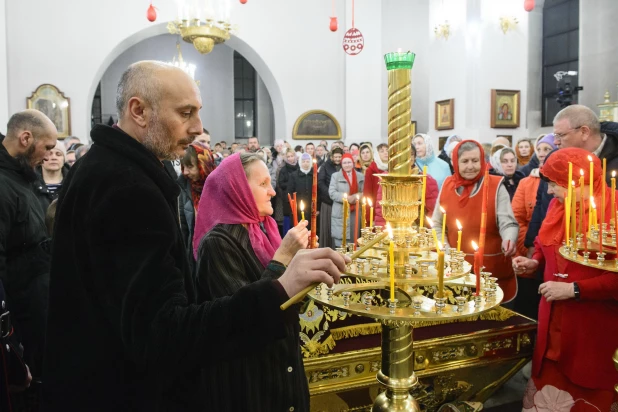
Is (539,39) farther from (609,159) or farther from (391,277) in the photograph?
(391,277)

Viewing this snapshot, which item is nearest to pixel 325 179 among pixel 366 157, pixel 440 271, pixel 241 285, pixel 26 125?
pixel 366 157

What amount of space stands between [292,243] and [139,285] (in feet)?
2.22

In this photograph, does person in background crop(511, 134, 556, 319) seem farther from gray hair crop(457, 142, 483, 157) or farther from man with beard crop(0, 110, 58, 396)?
man with beard crop(0, 110, 58, 396)

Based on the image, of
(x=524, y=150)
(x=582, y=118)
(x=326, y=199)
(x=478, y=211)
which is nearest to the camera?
(x=582, y=118)

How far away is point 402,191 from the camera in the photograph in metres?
1.59

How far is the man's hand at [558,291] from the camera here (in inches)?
97.7

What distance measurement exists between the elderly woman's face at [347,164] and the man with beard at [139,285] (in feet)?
18.4

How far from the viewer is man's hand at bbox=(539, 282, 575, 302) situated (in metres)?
2.48

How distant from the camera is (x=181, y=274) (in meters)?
1.21

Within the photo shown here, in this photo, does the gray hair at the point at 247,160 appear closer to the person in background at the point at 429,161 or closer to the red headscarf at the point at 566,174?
the red headscarf at the point at 566,174

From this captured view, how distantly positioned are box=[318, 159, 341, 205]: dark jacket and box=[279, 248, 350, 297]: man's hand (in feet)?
19.9

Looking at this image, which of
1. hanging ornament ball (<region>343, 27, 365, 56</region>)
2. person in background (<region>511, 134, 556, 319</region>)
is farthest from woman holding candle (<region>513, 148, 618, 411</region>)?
hanging ornament ball (<region>343, 27, 365, 56</region>)

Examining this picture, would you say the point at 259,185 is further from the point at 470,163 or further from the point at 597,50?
the point at 597,50

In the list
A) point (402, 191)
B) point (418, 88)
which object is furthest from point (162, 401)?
point (418, 88)
